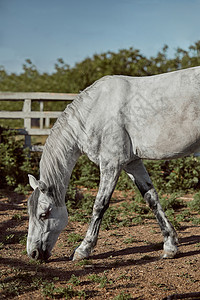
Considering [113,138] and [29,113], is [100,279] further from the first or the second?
[29,113]

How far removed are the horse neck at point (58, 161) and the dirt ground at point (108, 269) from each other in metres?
0.75

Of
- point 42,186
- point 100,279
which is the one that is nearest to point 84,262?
point 100,279

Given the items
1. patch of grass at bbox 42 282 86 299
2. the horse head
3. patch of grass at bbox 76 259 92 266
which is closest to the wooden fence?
the horse head

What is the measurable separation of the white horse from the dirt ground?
0.75ft

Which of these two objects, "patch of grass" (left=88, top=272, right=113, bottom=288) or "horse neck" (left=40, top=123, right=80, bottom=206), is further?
"horse neck" (left=40, top=123, right=80, bottom=206)

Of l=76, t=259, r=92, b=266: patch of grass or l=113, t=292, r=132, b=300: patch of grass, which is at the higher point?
l=113, t=292, r=132, b=300: patch of grass

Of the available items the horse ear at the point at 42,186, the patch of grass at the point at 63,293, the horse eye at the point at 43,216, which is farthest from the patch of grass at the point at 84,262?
the horse ear at the point at 42,186

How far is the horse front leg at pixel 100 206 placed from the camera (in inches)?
146

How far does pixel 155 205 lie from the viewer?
3.99m

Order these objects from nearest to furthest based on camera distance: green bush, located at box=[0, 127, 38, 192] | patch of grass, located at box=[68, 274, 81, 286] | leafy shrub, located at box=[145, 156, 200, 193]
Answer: patch of grass, located at box=[68, 274, 81, 286] < leafy shrub, located at box=[145, 156, 200, 193] < green bush, located at box=[0, 127, 38, 192]

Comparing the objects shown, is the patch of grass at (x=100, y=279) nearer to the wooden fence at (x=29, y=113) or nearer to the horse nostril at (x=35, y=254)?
the horse nostril at (x=35, y=254)

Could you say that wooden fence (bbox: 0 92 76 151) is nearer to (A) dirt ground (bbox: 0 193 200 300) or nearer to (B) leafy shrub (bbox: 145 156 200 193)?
(B) leafy shrub (bbox: 145 156 200 193)

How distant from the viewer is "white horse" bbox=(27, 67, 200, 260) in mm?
3572

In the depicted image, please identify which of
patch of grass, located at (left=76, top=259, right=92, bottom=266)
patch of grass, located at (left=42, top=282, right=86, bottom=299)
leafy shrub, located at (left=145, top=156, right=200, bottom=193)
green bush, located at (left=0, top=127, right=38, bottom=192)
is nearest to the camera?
patch of grass, located at (left=42, top=282, right=86, bottom=299)
